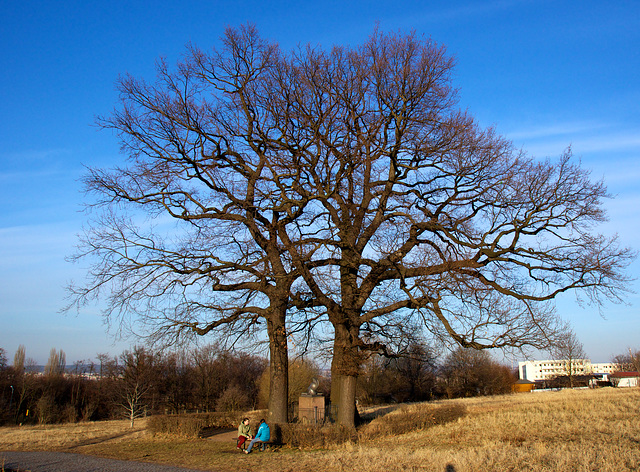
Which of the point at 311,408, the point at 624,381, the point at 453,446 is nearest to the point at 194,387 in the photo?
the point at 311,408

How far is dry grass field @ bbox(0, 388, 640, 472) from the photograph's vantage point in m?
9.03

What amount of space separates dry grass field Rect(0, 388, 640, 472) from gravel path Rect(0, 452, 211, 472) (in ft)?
2.36

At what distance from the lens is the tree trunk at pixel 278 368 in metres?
14.4

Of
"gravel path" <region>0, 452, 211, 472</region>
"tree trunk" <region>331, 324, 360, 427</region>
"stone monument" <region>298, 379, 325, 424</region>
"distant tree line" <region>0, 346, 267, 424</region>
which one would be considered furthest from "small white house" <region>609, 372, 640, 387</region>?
"gravel path" <region>0, 452, 211, 472</region>

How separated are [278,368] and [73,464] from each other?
5.82m

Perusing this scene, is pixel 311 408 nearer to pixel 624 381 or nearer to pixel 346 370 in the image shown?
pixel 346 370

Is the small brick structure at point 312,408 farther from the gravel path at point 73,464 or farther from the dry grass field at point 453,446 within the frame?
the gravel path at point 73,464

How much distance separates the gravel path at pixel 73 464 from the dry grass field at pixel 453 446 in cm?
72

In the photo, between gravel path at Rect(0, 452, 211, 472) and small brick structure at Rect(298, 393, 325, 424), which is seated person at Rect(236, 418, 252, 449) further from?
small brick structure at Rect(298, 393, 325, 424)

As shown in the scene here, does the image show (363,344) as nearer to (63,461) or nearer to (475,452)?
(475,452)

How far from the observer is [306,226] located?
635 inches

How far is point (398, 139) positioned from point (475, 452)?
9100mm

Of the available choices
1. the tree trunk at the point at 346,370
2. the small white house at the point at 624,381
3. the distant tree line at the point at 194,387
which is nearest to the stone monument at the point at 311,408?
the tree trunk at the point at 346,370

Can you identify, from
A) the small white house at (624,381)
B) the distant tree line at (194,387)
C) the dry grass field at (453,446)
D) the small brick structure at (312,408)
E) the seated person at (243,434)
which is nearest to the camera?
the dry grass field at (453,446)
